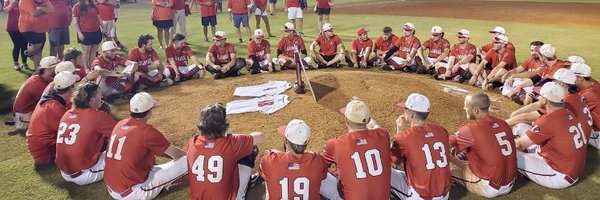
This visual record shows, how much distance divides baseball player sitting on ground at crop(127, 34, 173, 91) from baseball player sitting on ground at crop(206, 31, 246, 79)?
4.01 feet

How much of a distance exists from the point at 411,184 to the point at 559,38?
14507mm

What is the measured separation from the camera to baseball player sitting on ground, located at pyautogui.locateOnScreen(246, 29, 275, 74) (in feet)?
42.9

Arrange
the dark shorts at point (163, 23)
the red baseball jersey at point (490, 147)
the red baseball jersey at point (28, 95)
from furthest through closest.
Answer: the dark shorts at point (163, 23)
the red baseball jersey at point (28, 95)
the red baseball jersey at point (490, 147)

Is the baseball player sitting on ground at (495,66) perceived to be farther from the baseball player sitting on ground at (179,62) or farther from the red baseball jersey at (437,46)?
the baseball player sitting on ground at (179,62)

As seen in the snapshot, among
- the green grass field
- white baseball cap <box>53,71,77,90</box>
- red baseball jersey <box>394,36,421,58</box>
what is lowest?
the green grass field

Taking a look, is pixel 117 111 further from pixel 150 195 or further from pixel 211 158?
pixel 211 158

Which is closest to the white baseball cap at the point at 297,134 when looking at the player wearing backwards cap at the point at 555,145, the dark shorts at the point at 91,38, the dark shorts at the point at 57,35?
the player wearing backwards cap at the point at 555,145

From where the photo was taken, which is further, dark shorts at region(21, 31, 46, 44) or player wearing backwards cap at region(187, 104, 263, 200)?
dark shorts at region(21, 31, 46, 44)

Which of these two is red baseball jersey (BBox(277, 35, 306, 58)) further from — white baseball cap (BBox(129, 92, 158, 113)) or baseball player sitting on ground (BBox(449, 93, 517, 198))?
baseball player sitting on ground (BBox(449, 93, 517, 198))

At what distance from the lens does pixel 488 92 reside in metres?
10.8

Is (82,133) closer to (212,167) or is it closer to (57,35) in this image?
(212,167)

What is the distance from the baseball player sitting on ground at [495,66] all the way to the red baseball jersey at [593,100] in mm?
3215

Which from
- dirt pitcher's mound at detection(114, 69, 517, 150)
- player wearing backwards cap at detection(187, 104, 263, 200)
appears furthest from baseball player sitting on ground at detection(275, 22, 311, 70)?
player wearing backwards cap at detection(187, 104, 263, 200)

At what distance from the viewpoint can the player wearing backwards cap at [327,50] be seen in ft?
44.0
